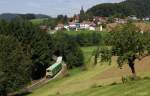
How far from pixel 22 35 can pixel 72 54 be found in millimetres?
16063

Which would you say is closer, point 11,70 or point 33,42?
point 11,70

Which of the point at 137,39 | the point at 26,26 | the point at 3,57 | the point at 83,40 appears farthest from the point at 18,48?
the point at 83,40

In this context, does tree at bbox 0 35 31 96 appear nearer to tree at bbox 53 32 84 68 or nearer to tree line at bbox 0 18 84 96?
tree line at bbox 0 18 84 96

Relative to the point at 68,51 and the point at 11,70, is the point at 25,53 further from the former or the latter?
the point at 68,51

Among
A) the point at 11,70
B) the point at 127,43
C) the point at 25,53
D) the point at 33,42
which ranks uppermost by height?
the point at 127,43

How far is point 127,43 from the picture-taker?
3997cm

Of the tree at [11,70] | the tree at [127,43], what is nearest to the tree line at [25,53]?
the tree at [11,70]

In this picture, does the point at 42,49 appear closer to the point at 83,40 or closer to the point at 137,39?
the point at 137,39

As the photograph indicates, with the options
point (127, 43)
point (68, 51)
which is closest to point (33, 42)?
point (68, 51)

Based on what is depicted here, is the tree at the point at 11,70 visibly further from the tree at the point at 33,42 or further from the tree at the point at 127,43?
the tree at the point at 127,43

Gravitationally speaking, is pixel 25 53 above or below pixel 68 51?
above

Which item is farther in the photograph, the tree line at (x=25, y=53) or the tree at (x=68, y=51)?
the tree at (x=68, y=51)

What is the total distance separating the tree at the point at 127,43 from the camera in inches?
1569

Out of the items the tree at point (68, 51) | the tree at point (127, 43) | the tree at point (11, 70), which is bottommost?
the tree at point (68, 51)
